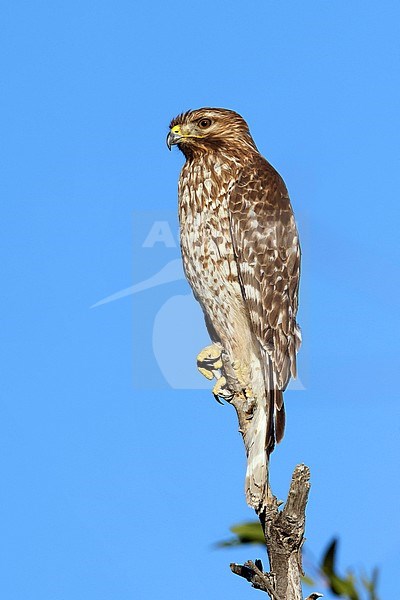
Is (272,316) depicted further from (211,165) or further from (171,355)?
(211,165)

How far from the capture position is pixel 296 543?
223 inches

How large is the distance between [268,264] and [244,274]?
19cm

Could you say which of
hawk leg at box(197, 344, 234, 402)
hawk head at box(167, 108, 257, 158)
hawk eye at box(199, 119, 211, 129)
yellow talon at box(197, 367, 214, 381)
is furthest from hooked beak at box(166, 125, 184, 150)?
yellow talon at box(197, 367, 214, 381)

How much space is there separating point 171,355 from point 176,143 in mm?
1716

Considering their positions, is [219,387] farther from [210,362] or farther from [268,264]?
[268,264]

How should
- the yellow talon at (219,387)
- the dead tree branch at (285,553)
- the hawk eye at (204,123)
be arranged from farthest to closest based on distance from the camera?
1. the hawk eye at (204,123)
2. the yellow talon at (219,387)
3. the dead tree branch at (285,553)

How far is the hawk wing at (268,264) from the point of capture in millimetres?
6849

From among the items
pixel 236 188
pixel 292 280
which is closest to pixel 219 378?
pixel 292 280

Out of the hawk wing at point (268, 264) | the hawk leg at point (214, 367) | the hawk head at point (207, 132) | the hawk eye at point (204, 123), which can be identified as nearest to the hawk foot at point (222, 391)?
the hawk leg at point (214, 367)

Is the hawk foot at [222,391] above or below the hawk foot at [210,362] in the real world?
below

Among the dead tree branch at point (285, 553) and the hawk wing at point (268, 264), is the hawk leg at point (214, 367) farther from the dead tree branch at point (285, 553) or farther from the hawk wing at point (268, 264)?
the dead tree branch at point (285, 553)

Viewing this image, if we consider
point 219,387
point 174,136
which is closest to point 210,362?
point 219,387

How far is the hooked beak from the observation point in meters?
7.42

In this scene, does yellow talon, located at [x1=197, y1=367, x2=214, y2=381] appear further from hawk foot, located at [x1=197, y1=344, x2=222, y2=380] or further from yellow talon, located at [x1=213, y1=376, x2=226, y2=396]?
yellow talon, located at [x1=213, y1=376, x2=226, y2=396]
